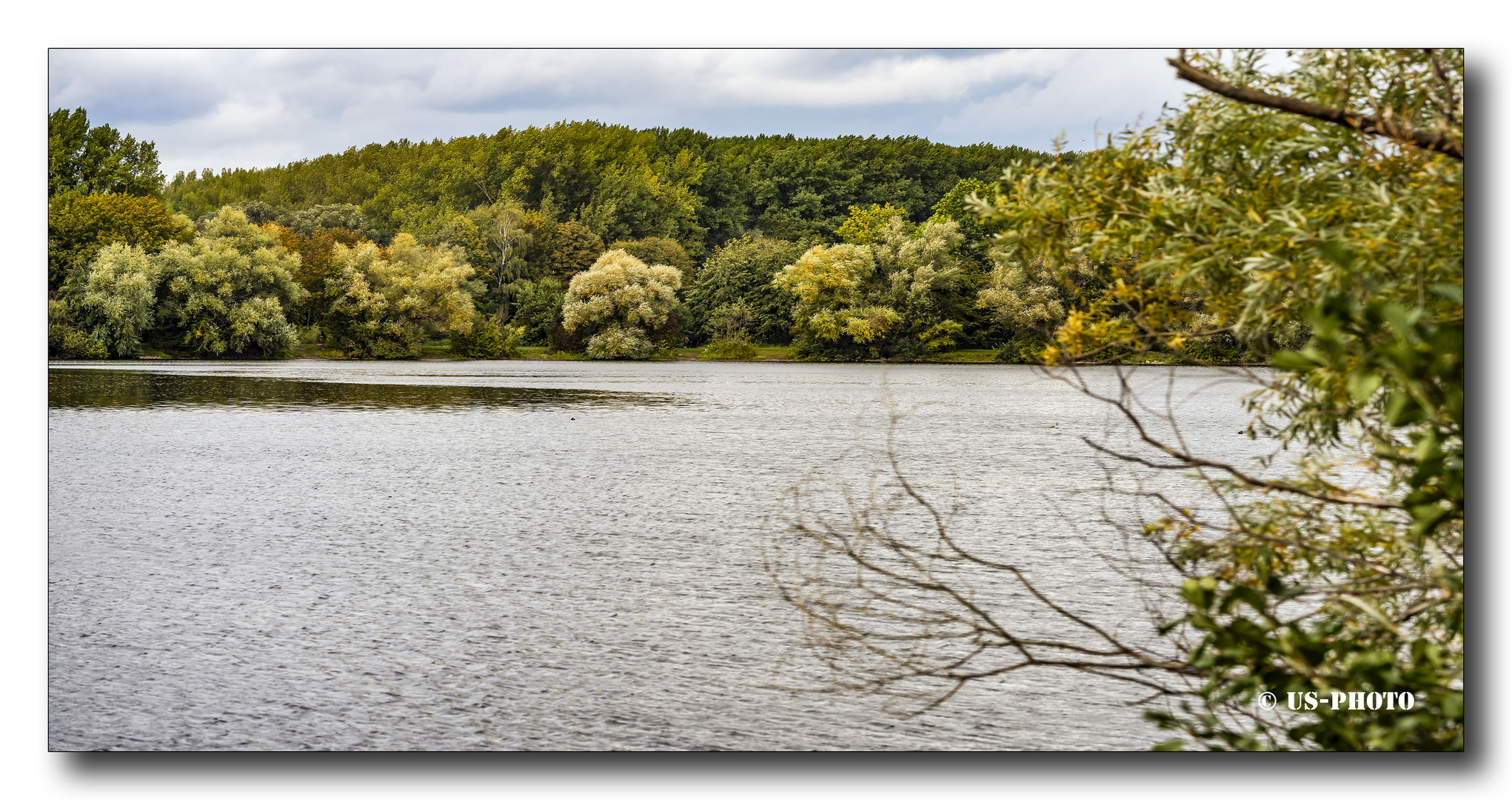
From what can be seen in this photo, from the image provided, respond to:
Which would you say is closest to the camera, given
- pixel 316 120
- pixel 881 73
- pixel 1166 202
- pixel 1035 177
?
pixel 1166 202

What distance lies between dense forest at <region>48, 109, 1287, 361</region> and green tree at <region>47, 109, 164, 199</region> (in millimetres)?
33

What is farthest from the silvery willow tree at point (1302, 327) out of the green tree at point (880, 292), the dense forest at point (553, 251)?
the green tree at point (880, 292)

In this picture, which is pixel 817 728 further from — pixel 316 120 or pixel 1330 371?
pixel 316 120

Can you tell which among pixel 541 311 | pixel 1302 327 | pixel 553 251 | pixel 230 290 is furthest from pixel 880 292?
pixel 1302 327

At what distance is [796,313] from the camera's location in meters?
30.7

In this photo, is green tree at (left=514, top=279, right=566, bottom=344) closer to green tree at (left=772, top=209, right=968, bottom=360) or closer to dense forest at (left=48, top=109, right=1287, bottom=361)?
dense forest at (left=48, top=109, right=1287, bottom=361)

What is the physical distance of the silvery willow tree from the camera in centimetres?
275

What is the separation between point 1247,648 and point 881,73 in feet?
17.0

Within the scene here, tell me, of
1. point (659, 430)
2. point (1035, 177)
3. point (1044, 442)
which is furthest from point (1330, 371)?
point (659, 430)

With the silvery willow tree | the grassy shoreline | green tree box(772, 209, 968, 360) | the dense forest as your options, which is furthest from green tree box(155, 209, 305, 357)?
green tree box(772, 209, 968, 360)

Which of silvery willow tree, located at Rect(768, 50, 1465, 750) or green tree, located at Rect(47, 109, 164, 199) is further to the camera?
green tree, located at Rect(47, 109, 164, 199)

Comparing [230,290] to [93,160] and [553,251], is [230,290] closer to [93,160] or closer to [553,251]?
[93,160]

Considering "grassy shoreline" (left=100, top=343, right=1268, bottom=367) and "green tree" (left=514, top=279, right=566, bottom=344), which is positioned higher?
"green tree" (left=514, top=279, right=566, bottom=344)

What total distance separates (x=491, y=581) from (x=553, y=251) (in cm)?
1969
